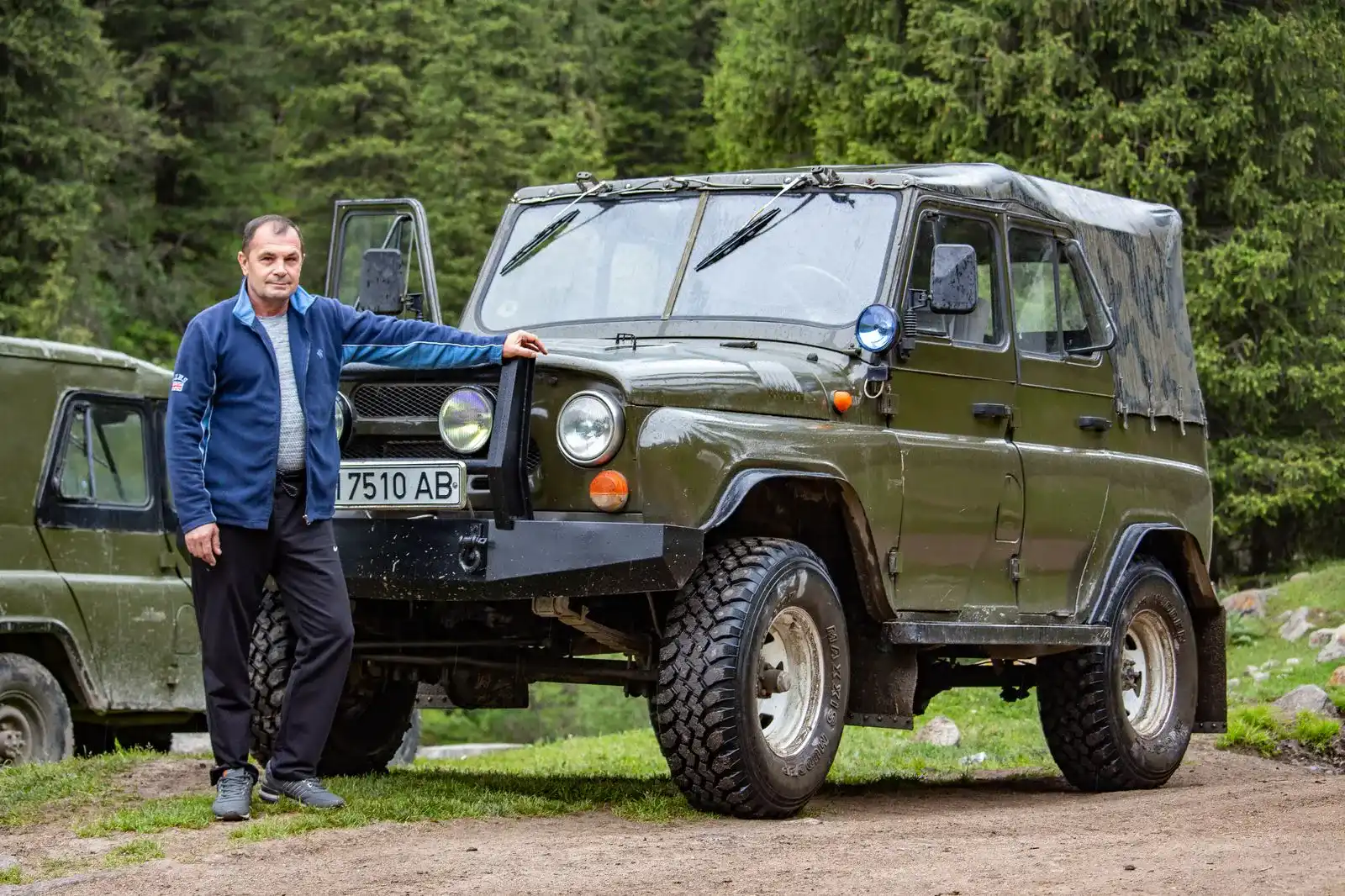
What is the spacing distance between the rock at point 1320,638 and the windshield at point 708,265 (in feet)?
31.4

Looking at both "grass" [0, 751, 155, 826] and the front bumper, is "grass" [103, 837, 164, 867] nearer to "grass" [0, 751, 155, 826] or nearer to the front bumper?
"grass" [0, 751, 155, 826]

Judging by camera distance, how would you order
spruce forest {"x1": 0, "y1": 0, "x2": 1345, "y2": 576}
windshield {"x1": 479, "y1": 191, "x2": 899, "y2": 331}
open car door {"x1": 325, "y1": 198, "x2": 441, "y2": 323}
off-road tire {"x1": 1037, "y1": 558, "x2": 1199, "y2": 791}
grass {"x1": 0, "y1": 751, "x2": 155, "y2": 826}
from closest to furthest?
grass {"x1": 0, "y1": 751, "x2": 155, "y2": 826}, windshield {"x1": 479, "y1": 191, "x2": 899, "y2": 331}, open car door {"x1": 325, "y1": 198, "x2": 441, "y2": 323}, off-road tire {"x1": 1037, "y1": 558, "x2": 1199, "y2": 791}, spruce forest {"x1": 0, "y1": 0, "x2": 1345, "y2": 576}

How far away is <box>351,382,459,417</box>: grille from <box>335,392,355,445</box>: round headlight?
0.08 ft

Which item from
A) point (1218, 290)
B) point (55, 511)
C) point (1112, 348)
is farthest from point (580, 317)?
point (1218, 290)

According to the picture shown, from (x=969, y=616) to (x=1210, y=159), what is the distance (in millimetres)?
16032

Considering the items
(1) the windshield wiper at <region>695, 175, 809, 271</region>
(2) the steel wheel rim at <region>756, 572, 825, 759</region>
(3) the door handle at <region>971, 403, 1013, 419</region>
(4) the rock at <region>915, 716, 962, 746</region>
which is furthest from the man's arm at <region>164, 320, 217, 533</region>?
(4) the rock at <region>915, 716, 962, 746</region>

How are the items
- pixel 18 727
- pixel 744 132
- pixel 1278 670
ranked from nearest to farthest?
pixel 18 727 < pixel 1278 670 < pixel 744 132

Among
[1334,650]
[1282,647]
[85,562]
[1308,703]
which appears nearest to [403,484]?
[85,562]

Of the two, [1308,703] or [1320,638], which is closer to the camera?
[1308,703]

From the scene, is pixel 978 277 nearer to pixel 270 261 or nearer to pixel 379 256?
pixel 379 256

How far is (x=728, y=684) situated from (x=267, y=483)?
1704 millimetres

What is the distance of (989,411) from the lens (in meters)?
8.83

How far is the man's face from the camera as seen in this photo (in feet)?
23.2

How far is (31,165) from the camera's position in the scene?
26500 millimetres
